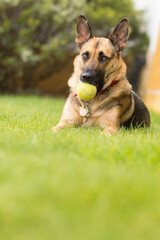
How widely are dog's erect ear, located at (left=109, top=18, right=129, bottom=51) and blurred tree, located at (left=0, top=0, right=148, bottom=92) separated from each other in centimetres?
536

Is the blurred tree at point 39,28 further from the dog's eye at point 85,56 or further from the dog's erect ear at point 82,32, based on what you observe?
the dog's eye at point 85,56

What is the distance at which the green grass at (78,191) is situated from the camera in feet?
4.97

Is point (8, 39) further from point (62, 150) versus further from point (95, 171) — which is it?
point (95, 171)

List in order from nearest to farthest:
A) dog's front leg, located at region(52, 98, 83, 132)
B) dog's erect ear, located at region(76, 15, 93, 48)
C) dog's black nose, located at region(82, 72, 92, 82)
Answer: dog's black nose, located at region(82, 72, 92, 82)
dog's front leg, located at region(52, 98, 83, 132)
dog's erect ear, located at region(76, 15, 93, 48)

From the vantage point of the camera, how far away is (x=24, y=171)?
6.69 ft

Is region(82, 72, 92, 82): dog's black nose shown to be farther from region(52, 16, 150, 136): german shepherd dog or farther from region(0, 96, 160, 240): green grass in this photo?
region(0, 96, 160, 240): green grass

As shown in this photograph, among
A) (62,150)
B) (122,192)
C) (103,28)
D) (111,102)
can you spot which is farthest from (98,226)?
(103,28)

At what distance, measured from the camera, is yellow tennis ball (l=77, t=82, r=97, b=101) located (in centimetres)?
398

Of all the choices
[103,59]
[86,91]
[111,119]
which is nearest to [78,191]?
[86,91]

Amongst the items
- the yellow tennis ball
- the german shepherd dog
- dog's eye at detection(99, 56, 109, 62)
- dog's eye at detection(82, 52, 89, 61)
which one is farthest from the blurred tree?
the yellow tennis ball

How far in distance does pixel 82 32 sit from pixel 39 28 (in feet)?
21.1

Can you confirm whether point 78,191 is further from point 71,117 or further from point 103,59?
point 103,59

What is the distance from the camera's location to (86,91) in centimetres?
399

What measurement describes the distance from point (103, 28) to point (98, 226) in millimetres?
10244
